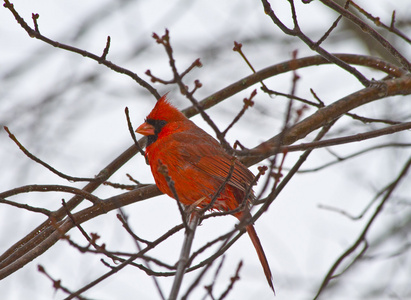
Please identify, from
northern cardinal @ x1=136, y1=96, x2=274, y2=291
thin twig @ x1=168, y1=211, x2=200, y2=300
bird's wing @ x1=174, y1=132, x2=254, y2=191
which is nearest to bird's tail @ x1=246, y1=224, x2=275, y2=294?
northern cardinal @ x1=136, y1=96, x2=274, y2=291

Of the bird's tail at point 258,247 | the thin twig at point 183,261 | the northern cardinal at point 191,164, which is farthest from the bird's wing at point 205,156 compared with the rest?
the thin twig at point 183,261

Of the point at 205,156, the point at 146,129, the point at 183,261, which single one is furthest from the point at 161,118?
the point at 183,261

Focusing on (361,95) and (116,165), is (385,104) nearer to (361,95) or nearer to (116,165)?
(361,95)

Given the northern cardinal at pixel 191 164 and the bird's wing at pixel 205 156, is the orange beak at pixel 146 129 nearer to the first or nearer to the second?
the northern cardinal at pixel 191 164

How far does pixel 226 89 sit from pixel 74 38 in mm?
2223

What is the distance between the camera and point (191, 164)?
3670 millimetres

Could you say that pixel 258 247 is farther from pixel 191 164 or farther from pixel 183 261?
pixel 183 261

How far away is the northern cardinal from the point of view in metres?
3.39

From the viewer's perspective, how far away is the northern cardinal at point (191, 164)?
134 inches

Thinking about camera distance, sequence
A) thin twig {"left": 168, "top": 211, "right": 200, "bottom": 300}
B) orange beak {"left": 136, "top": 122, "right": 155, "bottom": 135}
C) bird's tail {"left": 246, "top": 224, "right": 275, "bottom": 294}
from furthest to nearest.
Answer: orange beak {"left": 136, "top": 122, "right": 155, "bottom": 135}
bird's tail {"left": 246, "top": 224, "right": 275, "bottom": 294}
thin twig {"left": 168, "top": 211, "right": 200, "bottom": 300}

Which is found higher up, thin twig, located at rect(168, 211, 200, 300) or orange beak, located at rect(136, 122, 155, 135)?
orange beak, located at rect(136, 122, 155, 135)

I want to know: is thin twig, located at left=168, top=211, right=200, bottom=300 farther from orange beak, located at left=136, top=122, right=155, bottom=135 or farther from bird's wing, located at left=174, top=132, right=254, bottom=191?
orange beak, located at left=136, top=122, right=155, bottom=135

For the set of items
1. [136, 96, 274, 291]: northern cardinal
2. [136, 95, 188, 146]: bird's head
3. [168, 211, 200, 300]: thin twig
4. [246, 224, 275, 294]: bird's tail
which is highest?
[136, 95, 188, 146]: bird's head

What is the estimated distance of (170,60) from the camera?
1988mm
